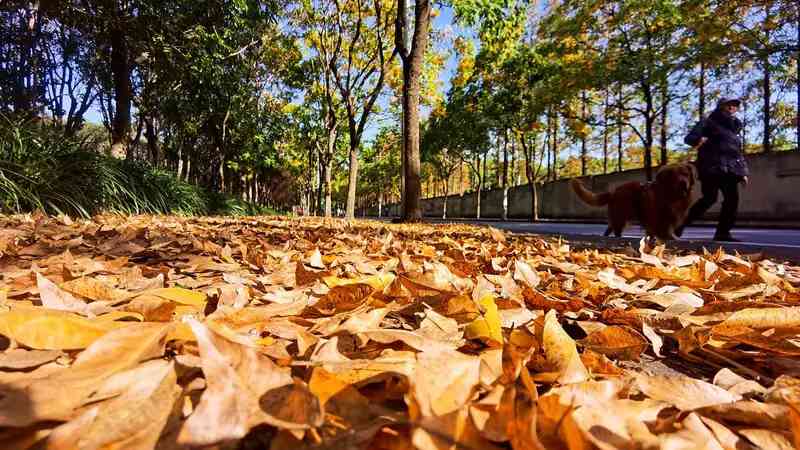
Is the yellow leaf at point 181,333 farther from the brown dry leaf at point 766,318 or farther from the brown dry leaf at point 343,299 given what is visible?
the brown dry leaf at point 766,318

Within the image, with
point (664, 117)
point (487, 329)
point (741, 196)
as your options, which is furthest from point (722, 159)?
point (664, 117)

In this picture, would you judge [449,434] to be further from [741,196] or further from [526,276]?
[741,196]

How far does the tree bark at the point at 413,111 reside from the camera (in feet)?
27.9

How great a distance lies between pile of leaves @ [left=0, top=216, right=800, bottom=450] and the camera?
0.55m

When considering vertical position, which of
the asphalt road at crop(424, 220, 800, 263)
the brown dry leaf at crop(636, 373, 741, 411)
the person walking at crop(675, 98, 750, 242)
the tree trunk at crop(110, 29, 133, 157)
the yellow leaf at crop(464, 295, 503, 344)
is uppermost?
the tree trunk at crop(110, 29, 133, 157)

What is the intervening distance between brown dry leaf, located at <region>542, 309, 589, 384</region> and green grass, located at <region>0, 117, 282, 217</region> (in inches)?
224

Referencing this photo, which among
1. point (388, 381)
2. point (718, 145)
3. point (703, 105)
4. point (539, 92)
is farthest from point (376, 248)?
point (703, 105)

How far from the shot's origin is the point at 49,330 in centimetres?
82

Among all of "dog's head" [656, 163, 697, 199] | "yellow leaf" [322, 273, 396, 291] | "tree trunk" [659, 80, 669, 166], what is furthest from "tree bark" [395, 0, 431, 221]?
"tree trunk" [659, 80, 669, 166]

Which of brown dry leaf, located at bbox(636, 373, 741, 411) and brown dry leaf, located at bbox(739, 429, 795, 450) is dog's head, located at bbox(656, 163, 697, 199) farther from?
brown dry leaf, located at bbox(739, 429, 795, 450)

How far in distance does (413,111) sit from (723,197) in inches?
201

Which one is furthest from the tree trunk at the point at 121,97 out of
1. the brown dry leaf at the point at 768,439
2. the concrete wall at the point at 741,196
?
the concrete wall at the point at 741,196

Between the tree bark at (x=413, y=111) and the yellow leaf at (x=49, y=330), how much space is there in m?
7.67

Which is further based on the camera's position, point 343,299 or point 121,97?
point 121,97
